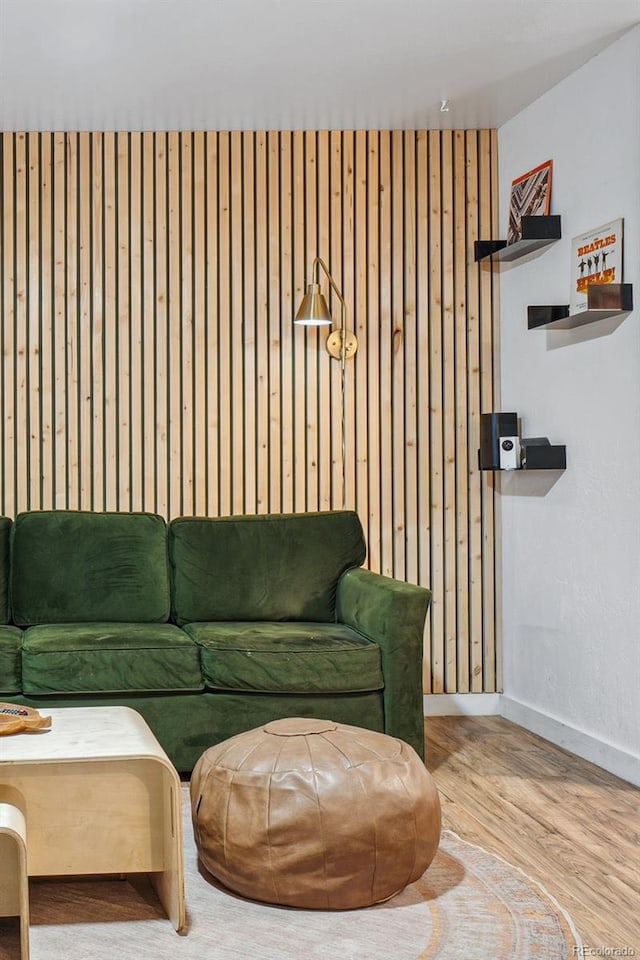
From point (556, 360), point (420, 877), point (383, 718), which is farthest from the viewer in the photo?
point (556, 360)

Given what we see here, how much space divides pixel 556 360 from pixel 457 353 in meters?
0.68

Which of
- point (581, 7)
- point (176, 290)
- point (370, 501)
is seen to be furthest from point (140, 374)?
point (581, 7)

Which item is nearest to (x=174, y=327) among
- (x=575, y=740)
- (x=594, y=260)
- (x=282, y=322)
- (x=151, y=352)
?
(x=151, y=352)

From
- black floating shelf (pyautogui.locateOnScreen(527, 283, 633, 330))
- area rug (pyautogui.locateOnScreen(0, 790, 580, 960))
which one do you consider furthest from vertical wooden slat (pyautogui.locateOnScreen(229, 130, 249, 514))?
area rug (pyautogui.locateOnScreen(0, 790, 580, 960))

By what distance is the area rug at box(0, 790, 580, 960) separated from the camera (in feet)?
7.81

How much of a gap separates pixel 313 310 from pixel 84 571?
5.21 ft

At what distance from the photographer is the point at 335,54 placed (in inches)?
165

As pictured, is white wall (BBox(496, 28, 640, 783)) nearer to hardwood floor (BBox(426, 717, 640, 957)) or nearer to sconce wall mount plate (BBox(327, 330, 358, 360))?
hardwood floor (BBox(426, 717, 640, 957))

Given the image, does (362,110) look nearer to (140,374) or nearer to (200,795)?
(140,374)

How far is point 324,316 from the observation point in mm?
4836

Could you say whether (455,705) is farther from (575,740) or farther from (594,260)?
(594,260)

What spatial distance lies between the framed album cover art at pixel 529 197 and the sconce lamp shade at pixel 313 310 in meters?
0.96

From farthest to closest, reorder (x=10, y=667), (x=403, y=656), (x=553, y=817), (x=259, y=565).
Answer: (x=259, y=565) < (x=403, y=656) < (x=10, y=667) < (x=553, y=817)

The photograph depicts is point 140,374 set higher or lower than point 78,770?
higher
